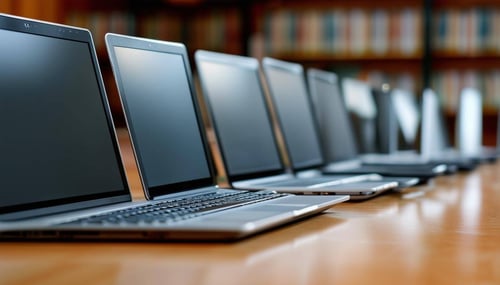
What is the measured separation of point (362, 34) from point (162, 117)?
3.52 m

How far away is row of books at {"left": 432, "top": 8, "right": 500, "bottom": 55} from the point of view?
178 inches

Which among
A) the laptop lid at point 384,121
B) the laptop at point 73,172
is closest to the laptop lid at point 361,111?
the laptop lid at point 384,121

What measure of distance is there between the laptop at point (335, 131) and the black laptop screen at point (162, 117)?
765mm

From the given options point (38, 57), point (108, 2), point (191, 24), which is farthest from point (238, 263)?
point (108, 2)

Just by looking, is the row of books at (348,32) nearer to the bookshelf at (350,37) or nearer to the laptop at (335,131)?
the bookshelf at (350,37)

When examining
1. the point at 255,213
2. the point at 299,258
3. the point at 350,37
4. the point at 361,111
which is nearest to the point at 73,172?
the point at 255,213

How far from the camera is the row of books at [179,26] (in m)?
4.64

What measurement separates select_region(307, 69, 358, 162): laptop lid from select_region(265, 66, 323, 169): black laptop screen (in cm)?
8

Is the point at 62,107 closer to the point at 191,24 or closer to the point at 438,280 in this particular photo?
the point at 438,280

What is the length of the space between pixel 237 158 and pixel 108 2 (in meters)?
3.72

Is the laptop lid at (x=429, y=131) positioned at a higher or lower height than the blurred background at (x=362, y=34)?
lower

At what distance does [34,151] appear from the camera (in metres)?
0.88

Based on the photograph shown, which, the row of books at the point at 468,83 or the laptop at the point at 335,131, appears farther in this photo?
the row of books at the point at 468,83

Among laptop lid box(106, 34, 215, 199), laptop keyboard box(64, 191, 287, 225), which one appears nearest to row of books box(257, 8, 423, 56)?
laptop lid box(106, 34, 215, 199)
